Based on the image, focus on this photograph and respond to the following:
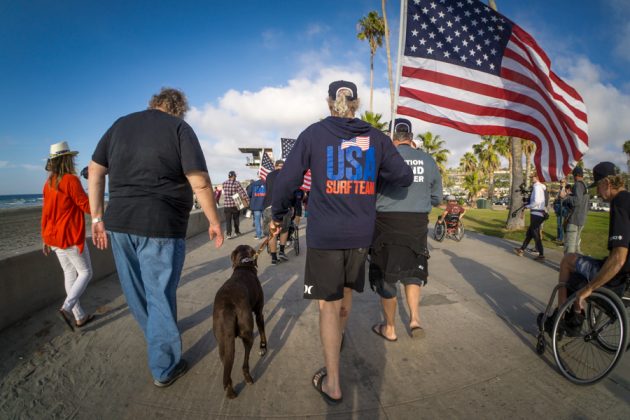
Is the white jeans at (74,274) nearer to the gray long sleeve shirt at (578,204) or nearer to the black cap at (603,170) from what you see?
the black cap at (603,170)

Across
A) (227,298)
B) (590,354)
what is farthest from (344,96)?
(590,354)

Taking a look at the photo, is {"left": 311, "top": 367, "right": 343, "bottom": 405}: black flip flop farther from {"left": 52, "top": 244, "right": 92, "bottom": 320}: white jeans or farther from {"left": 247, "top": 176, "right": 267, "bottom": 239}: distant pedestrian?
{"left": 247, "top": 176, "right": 267, "bottom": 239}: distant pedestrian

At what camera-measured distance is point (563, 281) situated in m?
2.62

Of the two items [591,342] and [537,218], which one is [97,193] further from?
[537,218]

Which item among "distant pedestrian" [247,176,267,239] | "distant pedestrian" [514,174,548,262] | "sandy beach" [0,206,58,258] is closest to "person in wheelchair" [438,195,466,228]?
"distant pedestrian" [514,174,548,262]

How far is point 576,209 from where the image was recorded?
525 centimetres

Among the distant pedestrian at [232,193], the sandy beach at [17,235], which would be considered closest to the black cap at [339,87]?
the sandy beach at [17,235]

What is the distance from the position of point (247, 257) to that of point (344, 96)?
1.96 m

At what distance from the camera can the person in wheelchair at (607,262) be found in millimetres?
2104

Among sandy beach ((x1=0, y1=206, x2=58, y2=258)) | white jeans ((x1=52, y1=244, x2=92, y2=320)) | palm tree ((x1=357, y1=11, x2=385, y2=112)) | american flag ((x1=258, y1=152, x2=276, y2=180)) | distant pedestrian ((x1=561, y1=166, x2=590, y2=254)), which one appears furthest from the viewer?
palm tree ((x1=357, y1=11, x2=385, y2=112))

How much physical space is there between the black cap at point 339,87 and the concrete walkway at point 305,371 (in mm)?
2306

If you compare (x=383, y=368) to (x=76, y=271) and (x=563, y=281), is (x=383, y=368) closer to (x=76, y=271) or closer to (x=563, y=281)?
(x=563, y=281)

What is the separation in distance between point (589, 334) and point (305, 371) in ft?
8.00

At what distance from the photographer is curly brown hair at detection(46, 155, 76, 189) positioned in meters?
2.93
